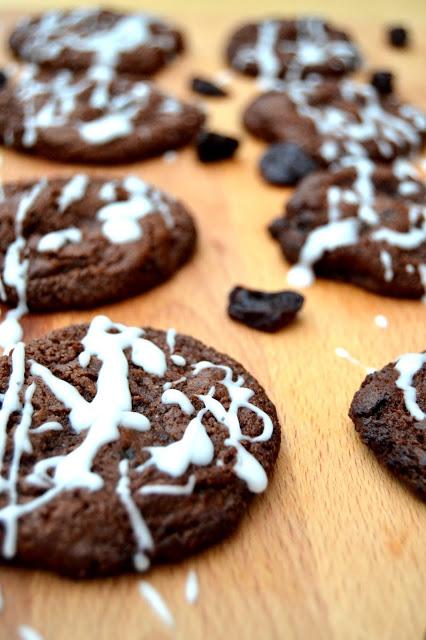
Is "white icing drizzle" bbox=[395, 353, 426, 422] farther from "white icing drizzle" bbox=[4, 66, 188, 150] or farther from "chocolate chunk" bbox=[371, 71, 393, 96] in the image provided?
"chocolate chunk" bbox=[371, 71, 393, 96]

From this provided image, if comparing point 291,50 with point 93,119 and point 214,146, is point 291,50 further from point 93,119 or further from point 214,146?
point 93,119

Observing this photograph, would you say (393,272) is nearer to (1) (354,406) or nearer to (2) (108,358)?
(1) (354,406)

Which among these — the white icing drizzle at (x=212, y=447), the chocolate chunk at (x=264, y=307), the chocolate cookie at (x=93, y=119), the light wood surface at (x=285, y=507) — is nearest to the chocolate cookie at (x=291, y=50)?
the chocolate cookie at (x=93, y=119)

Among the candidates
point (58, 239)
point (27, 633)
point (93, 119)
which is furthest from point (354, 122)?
point (27, 633)

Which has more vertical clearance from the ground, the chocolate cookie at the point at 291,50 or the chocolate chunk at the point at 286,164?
the chocolate cookie at the point at 291,50

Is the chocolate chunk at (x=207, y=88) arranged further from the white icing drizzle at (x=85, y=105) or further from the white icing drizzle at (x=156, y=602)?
the white icing drizzle at (x=156, y=602)

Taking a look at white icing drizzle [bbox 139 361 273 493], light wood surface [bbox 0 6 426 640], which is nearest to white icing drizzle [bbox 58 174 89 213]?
light wood surface [bbox 0 6 426 640]
